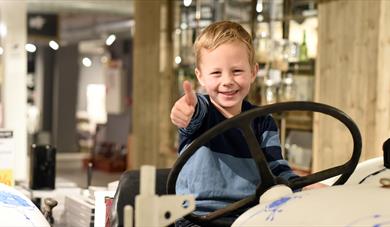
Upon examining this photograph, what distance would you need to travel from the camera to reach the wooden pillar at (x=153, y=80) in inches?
319

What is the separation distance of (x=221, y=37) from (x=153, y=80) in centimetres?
645

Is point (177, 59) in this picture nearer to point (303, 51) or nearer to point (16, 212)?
point (303, 51)

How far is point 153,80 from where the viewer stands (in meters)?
8.19

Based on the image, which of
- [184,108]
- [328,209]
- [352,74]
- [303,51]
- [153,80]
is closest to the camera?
[328,209]

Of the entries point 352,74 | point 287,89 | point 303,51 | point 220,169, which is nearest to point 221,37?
point 220,169

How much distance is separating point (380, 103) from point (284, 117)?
168cm

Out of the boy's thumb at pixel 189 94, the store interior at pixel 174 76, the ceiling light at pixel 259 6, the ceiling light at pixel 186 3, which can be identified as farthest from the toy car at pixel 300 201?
the ceiling light at pixel 186 3

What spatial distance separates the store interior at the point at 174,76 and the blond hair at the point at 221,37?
1587 mm

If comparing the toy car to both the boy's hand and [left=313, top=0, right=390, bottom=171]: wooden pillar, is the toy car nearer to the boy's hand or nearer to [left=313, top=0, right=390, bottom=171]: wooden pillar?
the boy's hand

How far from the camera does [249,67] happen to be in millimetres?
1817

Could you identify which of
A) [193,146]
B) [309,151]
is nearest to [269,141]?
[193,146]

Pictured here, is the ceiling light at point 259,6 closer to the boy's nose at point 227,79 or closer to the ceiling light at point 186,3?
the ceiling light at point 186,3

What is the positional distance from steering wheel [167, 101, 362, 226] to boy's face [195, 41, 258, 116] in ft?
1.03

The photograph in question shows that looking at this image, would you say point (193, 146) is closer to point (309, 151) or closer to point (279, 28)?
point (309, 151)
